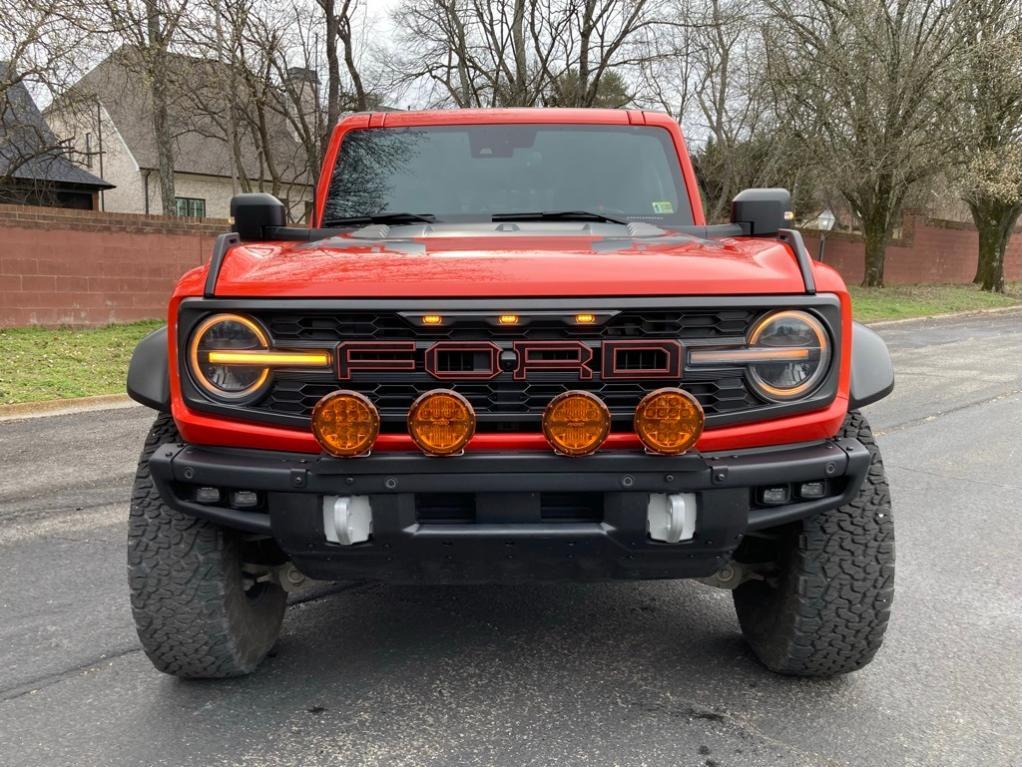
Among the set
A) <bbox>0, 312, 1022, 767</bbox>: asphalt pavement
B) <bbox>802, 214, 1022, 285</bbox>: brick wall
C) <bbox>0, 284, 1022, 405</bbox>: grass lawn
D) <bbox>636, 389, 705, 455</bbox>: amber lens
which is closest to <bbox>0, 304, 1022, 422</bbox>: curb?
<bbox>0, 284, 1022, 405</bbox>: grass lawn

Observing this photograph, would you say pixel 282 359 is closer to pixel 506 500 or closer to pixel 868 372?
pixel 506 500

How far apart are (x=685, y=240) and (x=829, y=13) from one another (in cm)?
2328

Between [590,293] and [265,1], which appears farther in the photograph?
[265,1]

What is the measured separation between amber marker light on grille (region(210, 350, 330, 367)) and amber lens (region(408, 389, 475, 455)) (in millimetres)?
289

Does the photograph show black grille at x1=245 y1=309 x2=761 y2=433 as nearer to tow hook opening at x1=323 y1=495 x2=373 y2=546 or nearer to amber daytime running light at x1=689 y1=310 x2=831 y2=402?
amber daytime running light at x1=689 y1=310 x2=831 y2=402

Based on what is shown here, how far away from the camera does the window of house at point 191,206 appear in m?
34.3

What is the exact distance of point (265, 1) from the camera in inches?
813

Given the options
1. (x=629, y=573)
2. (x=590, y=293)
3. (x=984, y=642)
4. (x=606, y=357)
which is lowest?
(x=984, y=642)

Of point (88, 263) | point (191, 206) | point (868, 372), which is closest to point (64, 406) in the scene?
point (88, 263)

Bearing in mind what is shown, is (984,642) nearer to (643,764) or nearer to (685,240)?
(643,764)

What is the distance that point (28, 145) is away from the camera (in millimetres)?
21766

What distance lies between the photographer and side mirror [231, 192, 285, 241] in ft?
10.8

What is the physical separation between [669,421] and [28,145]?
23.7 metres

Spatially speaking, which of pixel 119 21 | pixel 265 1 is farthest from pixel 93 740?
pixel 265 1
